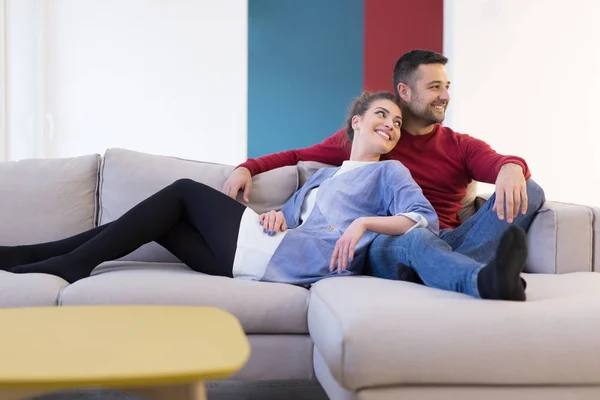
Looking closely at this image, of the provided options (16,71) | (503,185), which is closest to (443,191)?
(503,185)

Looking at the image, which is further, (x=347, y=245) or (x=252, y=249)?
(x=252, y=249)

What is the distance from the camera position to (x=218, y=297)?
5.71 ft

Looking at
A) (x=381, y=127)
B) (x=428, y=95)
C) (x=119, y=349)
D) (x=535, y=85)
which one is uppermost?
(x=535, y=85)

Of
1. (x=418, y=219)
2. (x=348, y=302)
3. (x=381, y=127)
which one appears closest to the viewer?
(x=348, y=302)

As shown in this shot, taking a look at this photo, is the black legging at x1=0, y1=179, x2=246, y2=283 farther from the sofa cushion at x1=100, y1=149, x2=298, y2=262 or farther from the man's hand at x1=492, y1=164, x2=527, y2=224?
the man's hand at x1=492, y1=164, x2=527, y2=224

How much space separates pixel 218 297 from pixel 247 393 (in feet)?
1.74

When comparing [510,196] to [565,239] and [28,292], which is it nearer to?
[565,239]

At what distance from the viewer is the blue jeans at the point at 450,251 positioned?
1502mm

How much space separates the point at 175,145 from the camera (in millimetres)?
4477

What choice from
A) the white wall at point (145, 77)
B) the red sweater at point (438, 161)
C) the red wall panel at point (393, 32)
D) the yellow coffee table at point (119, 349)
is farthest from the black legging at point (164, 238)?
the red wall panel at point (393, 32)

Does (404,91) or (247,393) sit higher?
(404,91)

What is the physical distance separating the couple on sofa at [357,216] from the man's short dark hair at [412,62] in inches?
0.4

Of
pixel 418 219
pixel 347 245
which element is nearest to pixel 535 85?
pixel 418 219

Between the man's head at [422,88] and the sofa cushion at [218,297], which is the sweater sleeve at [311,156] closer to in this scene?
the man's head at [422,88]
